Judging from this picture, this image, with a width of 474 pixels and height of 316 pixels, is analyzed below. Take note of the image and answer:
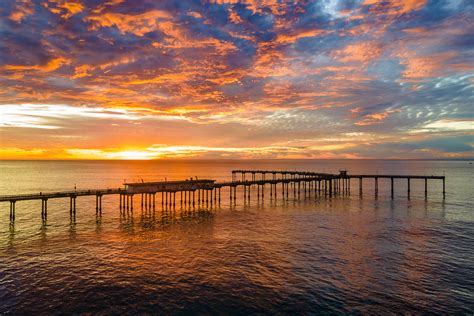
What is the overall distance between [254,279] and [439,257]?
25349 millimetres

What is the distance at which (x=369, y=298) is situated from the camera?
28.6 metres

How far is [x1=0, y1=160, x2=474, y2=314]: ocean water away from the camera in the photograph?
91.0ft

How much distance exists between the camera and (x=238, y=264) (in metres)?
37.2

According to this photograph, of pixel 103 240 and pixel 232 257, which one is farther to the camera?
pixel 103 240

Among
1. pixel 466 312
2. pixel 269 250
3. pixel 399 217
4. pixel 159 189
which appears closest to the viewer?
pixel 466 312

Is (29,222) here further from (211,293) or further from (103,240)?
(211,293)

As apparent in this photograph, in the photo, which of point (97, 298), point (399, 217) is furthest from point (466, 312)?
point (399, 217)

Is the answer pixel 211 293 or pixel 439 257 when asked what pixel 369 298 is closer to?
pixel 211 293

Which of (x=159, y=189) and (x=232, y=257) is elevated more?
(x=159, y=189)

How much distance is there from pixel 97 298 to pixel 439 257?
40.9m

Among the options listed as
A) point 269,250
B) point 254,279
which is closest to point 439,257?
point 269,250

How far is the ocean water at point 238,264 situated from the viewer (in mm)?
27734

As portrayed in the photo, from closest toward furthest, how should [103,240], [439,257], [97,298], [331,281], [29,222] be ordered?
1. [97,298]
2. [331,281]
3. [439,257]
4. [103,240]
5. [29,222]

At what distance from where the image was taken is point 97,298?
28.5 meters
